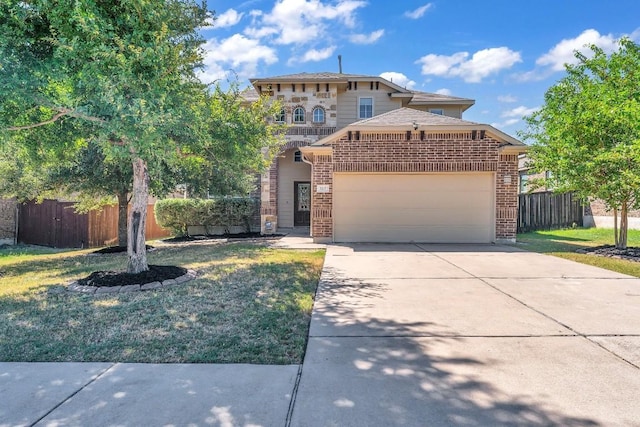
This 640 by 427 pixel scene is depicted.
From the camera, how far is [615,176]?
863 cm

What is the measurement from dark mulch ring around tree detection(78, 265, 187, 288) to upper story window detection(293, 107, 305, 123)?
446 inches

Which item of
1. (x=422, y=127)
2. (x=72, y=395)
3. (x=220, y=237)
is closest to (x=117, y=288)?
(x=72, y=395)

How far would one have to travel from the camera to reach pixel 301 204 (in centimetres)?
1725

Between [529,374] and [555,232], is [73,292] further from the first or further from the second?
[555,232]

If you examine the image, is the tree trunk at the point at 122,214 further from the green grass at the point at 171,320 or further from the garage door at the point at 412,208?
the garage door at the point at 412,208

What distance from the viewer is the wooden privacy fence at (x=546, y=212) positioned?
15.7 m

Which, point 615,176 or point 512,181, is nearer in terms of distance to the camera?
point 615,176

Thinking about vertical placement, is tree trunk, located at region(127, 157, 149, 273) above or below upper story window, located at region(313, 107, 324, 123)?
below

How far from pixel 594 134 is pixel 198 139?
29.9 feet

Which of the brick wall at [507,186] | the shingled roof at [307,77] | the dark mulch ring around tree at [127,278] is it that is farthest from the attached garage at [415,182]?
the dark mulch ring around tree at [127,278]

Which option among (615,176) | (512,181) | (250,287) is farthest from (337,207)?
(615,176)

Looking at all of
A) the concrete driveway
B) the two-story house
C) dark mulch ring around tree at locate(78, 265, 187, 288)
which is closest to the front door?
the two-story house

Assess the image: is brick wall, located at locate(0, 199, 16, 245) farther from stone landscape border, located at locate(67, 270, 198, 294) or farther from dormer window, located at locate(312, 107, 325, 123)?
dormer window, located at locate(312, 107, 325, 123)

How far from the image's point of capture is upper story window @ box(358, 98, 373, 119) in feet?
55.7
